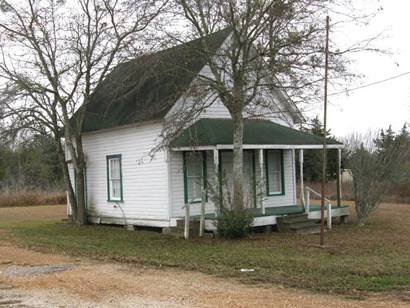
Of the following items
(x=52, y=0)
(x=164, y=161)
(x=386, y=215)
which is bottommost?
(x=386, y=215)

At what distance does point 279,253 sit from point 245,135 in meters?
5.98

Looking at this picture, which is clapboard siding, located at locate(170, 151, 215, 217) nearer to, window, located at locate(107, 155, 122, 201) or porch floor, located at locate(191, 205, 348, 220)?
porch floor, located at locate(191, 205, 348, 220)

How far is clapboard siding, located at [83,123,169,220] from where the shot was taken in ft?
64.7

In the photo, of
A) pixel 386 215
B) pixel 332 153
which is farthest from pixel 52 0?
pixel 332 153

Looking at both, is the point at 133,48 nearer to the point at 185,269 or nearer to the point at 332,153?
the point at 185,269

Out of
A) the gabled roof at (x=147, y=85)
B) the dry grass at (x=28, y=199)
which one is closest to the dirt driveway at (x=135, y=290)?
the gabled roof at (x=147, y=85)

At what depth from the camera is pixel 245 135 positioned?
1930 centimetres

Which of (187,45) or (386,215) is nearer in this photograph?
(187,45)

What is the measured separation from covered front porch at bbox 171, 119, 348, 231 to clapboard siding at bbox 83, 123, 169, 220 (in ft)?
2.88

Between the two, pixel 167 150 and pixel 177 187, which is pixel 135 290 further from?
pixel 177 187

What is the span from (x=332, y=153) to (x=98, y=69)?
2440cm

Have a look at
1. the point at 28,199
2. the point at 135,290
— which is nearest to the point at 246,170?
the point at 135,290

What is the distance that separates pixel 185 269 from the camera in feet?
40.0

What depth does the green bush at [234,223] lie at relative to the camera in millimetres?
16750
